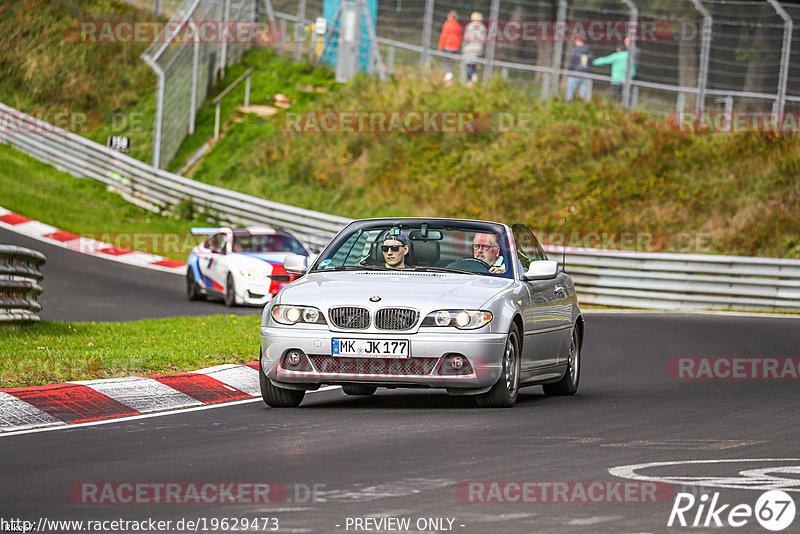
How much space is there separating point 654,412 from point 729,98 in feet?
69.1

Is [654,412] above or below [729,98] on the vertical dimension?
below

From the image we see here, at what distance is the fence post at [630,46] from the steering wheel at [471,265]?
65.1 ft

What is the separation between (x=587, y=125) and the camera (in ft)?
108

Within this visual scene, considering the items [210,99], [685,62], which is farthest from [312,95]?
[685,62]

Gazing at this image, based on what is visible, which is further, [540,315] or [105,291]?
[105,291]

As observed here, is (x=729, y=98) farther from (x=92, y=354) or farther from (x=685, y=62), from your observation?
(x=92, y=354)

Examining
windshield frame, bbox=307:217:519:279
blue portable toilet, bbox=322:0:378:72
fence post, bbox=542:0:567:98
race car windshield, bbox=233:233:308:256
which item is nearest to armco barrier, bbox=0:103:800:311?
race car windshield, bbox=233:233:308:256

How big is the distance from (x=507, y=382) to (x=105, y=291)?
1323 cm

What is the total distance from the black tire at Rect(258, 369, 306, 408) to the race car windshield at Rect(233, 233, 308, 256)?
41.2 ft

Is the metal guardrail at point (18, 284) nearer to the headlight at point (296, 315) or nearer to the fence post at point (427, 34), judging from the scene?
the headlight at point (296, 315)

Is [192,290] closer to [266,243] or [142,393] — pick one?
[266,243]

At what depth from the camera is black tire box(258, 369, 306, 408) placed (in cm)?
1013

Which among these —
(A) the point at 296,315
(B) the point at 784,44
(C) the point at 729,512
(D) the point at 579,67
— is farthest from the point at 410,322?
(D) the point at 579,67

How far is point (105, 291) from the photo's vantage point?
22.2 m
